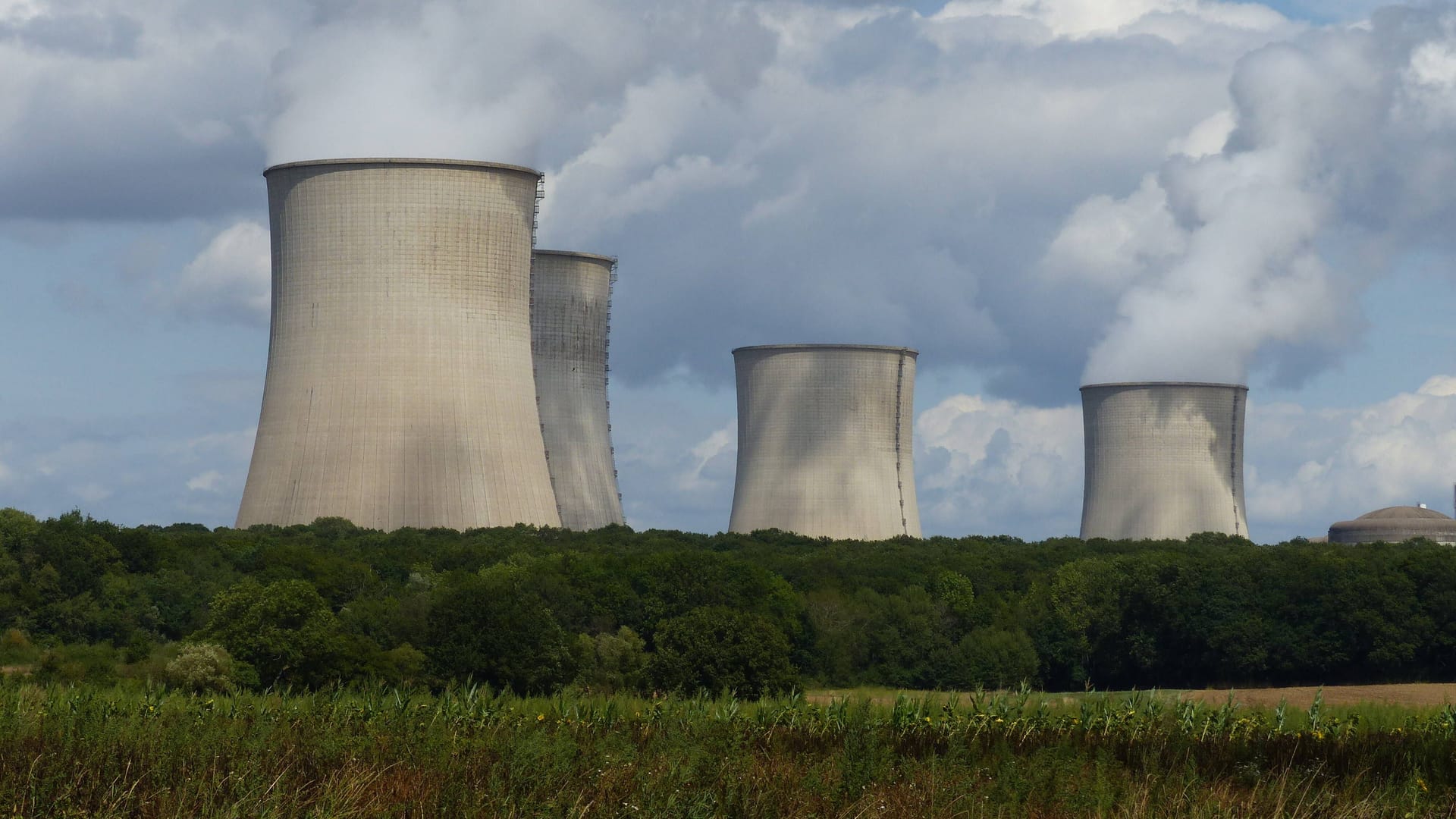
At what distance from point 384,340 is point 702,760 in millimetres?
20915

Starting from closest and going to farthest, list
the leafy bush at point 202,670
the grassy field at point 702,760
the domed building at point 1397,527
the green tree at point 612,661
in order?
the grassy field at point 702,760
the leafy bush at point 202,670
the green tree at point 612,661
the domed building at point 1397,527

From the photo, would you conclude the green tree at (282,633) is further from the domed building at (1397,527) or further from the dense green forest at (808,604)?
the domed building at (1397,527)

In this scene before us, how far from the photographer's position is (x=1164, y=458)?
153ft

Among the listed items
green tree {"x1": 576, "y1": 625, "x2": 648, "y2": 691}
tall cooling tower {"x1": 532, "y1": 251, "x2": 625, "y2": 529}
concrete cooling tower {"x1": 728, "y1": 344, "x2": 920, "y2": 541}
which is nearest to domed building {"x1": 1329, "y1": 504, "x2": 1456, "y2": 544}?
concrete cooling tower {"x1": 728, "y1": 344, "x2": 920, "y2": 541}

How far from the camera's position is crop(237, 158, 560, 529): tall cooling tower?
98.6ft

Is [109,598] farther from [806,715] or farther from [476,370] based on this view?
[806,715]

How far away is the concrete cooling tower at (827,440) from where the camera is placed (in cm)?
4338

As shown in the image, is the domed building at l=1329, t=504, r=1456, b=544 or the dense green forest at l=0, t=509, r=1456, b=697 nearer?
the dense green forest at l=0, t=509, r=1456, b=697

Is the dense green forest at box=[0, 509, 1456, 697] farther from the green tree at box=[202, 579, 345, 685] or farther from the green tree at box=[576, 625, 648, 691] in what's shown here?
the green tree at box=[202, 579, 345, 685]

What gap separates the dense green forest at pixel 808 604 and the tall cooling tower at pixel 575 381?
8.86 feet

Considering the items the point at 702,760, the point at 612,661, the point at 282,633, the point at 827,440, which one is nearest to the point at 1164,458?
the point at 827,440

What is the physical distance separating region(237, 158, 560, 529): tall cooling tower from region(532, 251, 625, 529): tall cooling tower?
359 inches

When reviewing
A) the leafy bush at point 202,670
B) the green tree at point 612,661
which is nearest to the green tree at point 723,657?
the green tree at point 612,661

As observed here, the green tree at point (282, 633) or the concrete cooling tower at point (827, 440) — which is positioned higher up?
the concrete cooling tower at point (827, 440)
